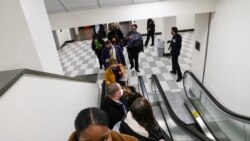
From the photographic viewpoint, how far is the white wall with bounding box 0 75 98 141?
1219 millimetres

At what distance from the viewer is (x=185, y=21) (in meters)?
11.0

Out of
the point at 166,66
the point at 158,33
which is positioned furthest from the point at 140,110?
the point at 158,33

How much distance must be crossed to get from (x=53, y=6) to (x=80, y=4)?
52cm

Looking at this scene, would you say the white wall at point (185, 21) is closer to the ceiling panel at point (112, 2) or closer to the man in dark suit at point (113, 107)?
the ceiling panel at point (112, 2)

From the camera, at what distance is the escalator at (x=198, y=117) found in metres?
3.07

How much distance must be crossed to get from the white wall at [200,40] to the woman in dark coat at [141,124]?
3.44 metres

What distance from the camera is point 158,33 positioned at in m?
11.2

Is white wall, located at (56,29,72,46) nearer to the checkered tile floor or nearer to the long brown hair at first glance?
the checkered tile floor

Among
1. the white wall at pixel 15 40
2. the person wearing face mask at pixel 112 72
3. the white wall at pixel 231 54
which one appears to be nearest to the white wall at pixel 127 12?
the white wall at pixel 231 54

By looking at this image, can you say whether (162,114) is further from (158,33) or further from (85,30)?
(85,30)

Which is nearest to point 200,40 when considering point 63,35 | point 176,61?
point 176,61

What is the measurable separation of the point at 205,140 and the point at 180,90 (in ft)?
10.4

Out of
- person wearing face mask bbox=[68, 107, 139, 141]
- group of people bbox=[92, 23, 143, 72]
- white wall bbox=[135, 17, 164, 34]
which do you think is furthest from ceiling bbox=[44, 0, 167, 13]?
white wall bbox=[135, 17, 164, 34]

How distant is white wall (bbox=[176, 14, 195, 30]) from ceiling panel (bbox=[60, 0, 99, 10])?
8.22 meters
